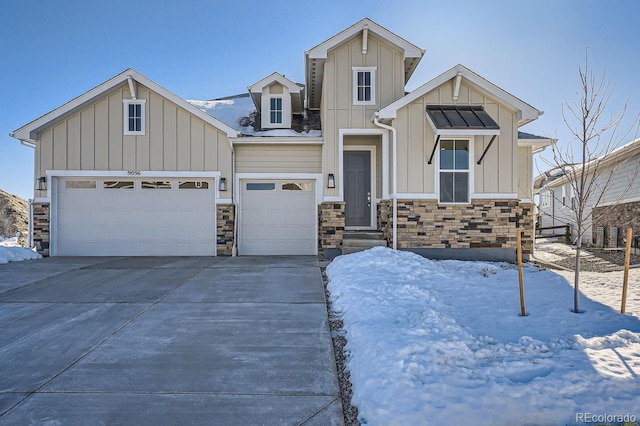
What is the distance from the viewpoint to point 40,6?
30.4 ft

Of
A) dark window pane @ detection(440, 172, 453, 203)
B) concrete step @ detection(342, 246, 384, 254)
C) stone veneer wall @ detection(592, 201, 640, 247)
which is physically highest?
dark window pane @ detection(440, 172, 453, 203)

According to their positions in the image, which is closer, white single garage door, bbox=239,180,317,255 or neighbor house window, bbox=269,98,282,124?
white single garage door, bbox=239,180,317,255

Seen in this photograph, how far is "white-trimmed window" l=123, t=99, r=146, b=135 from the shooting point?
33.3ft

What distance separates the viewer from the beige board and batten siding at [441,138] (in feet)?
29.7

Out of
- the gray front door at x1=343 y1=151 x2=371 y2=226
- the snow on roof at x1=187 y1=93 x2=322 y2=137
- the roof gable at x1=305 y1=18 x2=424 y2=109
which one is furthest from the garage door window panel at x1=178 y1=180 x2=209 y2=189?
the roof gable at x1=305 y1=18 x2=424 y2=109

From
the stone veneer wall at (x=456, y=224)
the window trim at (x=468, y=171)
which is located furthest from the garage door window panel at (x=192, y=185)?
the window trim at (x=468, y=171)

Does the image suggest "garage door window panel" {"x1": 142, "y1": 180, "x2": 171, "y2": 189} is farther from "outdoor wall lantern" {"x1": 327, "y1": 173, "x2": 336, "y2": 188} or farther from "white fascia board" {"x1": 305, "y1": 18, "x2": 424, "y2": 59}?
"white fascia board" {"x1": 305, "y1": 18, "x2": 424, "y2": 59}

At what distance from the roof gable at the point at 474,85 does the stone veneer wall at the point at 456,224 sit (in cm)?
219

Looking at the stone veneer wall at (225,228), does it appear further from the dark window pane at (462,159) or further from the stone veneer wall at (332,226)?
the dark window pane at (462,159)

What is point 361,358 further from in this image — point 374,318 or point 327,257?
point 327,257

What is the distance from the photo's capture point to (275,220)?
414 inches

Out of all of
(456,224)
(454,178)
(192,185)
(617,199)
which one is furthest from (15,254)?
(617,199)

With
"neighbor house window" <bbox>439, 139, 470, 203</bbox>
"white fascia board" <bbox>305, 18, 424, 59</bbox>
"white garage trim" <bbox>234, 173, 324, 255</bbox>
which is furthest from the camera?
"white garage trim" <bbox>234, 173, 324, 255</bbox>

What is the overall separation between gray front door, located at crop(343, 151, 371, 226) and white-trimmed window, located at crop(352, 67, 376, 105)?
1522 millimetres
